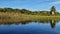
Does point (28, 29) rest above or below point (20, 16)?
above

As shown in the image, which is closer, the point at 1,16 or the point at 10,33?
the point at 10,33

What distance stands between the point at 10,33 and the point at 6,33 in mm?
464

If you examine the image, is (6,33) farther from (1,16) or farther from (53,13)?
(53,13)

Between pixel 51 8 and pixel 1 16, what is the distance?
37514 mm

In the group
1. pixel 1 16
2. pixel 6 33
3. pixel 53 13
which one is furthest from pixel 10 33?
pixel 53 13

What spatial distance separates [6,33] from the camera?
1659 centimetres

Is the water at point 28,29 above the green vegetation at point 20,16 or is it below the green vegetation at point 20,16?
above

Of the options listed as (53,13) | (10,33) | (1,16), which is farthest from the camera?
(53,13)

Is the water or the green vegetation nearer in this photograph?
the water

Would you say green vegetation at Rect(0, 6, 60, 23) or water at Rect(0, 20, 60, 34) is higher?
water at Rect(0, 20, 60, 34)

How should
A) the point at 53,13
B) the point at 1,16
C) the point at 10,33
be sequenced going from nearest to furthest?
the point at 10,33 → the point at 1,16 → the point at 53,13

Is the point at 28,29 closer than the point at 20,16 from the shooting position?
Yes

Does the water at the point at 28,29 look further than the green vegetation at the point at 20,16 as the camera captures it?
No

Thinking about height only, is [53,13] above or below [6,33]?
A: below
